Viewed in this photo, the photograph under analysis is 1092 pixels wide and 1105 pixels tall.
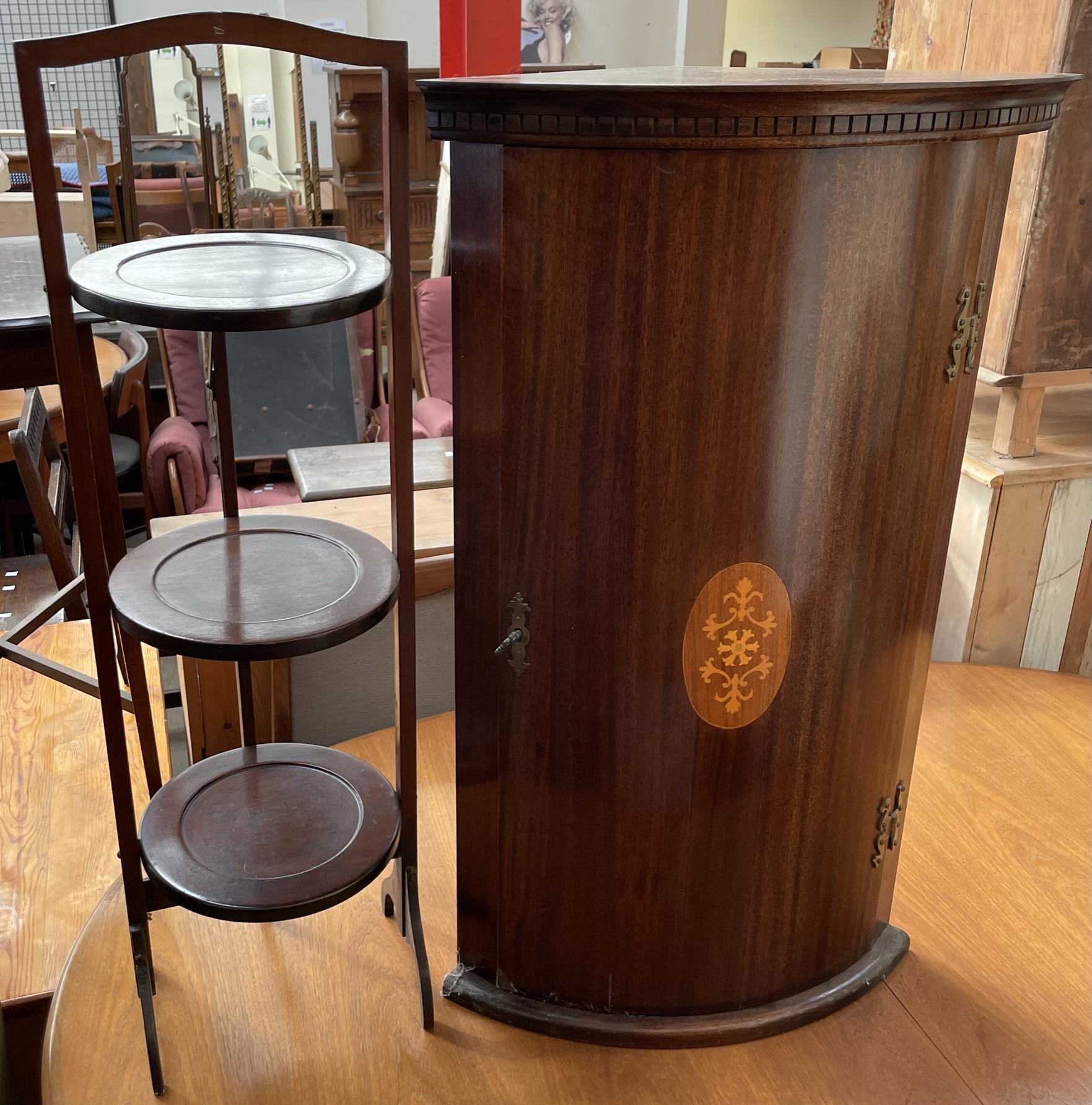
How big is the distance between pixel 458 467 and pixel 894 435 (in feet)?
1.60

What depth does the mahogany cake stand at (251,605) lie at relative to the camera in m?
1.10

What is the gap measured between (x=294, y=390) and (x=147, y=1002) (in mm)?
2881

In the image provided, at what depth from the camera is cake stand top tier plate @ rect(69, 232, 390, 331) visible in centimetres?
103

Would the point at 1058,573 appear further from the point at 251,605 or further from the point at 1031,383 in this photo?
the point at 251,605

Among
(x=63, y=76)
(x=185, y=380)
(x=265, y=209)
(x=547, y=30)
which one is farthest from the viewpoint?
(x=547, y=30)

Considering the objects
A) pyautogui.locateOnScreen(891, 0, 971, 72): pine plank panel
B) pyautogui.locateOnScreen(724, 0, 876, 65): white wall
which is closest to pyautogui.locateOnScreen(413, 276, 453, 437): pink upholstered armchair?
pyautogui.locateOnScreen(891, 0, 971, 72): pine plank panel

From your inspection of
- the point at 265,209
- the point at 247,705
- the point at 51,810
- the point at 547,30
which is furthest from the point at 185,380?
the point at 547,30

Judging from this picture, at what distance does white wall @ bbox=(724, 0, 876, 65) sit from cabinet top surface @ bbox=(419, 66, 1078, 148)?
8.15 meters

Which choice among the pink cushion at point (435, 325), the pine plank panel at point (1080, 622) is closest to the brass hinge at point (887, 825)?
the pine plank panel at point (1080, 622)

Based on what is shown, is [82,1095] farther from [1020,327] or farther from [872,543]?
[1020,327]

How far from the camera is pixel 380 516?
2.25 m

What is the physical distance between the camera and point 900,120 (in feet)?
3.39

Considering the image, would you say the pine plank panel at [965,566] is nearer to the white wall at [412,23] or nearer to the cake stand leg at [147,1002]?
the cake stand leg at [147,1002]

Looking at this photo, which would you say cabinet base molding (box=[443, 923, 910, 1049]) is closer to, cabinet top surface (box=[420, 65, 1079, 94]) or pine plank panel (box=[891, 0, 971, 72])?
cabinet top surface (box=[420, 65, 1079, 94])
